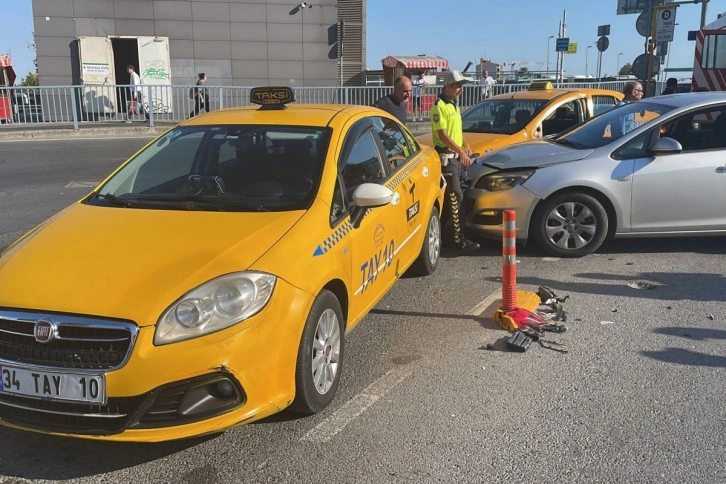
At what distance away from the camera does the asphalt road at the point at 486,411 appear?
2945 mm

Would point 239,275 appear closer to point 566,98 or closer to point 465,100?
point 566,98

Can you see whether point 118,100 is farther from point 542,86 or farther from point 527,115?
point 527,115

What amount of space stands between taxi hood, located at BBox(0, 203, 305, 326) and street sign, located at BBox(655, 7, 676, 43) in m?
14.8

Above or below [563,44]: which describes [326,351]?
below

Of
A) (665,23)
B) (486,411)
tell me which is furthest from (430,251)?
(665,23)

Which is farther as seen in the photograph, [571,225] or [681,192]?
[571,225]

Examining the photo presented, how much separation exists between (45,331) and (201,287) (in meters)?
0.67

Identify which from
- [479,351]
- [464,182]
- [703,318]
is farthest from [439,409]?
[464,182]

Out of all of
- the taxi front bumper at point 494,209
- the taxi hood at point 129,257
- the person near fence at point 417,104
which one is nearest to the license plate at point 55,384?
the taxi hood at point 129,257

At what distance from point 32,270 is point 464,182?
4664 millimetres

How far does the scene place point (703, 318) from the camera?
4.77m

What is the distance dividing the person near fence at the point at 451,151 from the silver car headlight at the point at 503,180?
26cm

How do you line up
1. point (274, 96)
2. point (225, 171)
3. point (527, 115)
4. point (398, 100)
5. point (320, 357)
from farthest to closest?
1. point (527, 115)
2. point (398, 100)
3. point (274, 96)
4. point (225, 171)
5. point (320, 357)

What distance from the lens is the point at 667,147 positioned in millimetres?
6035
